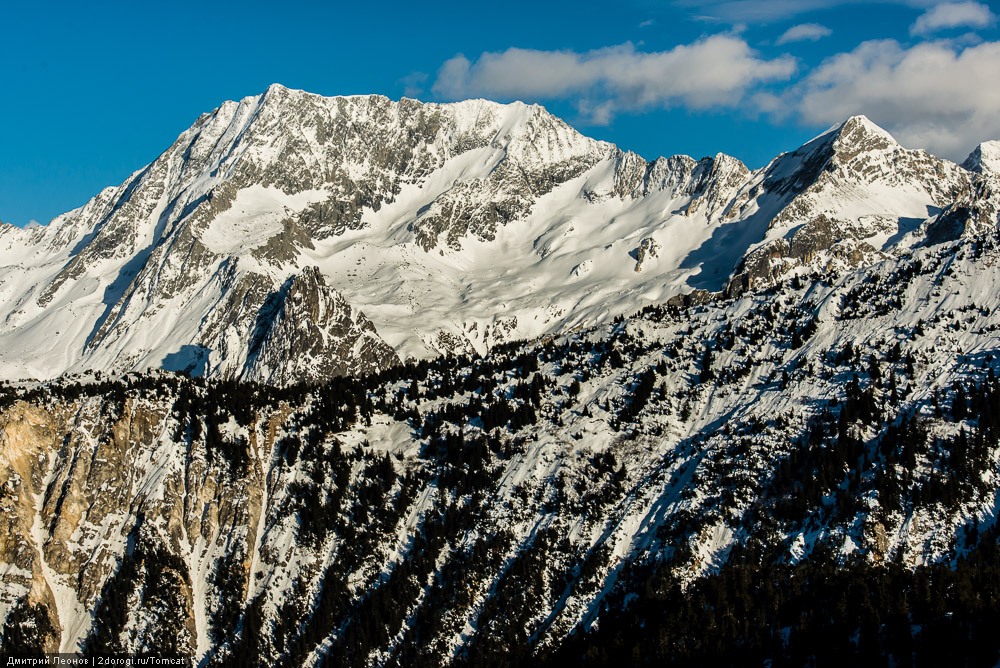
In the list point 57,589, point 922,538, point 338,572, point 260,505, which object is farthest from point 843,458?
point 57,589

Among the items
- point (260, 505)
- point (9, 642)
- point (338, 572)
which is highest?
point (260, 505)

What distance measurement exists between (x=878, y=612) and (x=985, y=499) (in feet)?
105

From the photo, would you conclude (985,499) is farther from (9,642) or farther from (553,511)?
(9,642)

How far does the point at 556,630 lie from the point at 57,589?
80.2 metres

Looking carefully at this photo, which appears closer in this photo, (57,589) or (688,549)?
(688,549)

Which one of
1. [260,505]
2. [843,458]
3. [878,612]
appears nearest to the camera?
[878,612]

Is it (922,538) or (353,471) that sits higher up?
(353,471)

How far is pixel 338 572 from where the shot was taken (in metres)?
180

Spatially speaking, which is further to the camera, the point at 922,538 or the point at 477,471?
the point at 477,471

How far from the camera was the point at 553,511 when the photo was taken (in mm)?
183750

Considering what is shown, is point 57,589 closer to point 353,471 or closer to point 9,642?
point 9,642

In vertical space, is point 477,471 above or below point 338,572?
above

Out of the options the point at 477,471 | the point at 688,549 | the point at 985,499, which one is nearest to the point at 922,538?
the point at 985,499

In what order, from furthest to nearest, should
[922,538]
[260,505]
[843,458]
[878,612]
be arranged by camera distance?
[260,505], [843,458], [922,538], [878,612]
